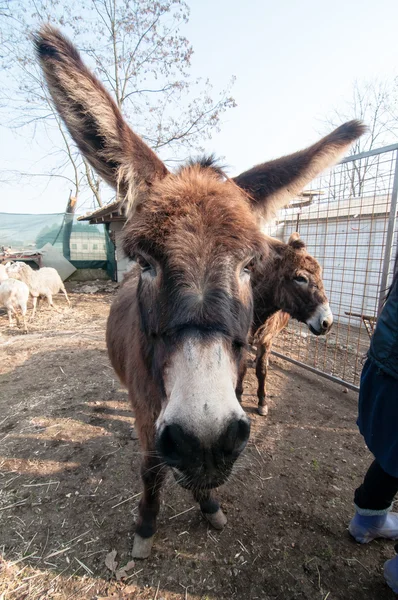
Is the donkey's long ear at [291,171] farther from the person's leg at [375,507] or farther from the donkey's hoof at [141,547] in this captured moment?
the donkey's hoof at [141,547]

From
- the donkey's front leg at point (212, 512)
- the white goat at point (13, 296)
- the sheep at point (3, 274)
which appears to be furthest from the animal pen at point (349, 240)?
the sheep at point (3, 274)

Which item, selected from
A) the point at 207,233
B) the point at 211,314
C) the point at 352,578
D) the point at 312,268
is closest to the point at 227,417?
the point at 211,314

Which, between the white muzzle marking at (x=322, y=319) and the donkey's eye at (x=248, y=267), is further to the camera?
the white muzzle marking at (x=322, y=319)

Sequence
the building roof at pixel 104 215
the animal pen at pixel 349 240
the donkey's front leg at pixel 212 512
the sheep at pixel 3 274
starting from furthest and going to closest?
the building roof at pixel 104 215 → the sheep at pixel 3 274 → the animal pen at pixel 349 240 → the donkey's front leg at pixel 212 512

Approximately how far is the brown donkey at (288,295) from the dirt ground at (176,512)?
3.44 ft

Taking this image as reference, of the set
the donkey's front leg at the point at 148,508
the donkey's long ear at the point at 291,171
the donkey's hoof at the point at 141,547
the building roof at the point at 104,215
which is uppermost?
the building roof at the point at 104,215

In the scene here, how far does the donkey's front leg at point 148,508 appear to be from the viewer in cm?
231

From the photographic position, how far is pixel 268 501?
290 centimetres

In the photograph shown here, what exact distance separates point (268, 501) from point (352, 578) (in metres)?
0.85

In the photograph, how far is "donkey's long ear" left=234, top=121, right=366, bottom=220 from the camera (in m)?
2.12

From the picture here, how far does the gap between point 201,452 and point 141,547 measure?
1.94 meters

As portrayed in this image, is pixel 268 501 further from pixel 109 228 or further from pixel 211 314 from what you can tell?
pixel 109 228

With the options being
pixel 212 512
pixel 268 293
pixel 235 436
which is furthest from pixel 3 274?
pixel 235 436

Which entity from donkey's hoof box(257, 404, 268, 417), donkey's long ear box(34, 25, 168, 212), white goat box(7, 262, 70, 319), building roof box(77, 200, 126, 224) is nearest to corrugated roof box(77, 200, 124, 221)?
building roof box(77, 200, 126, 224)
